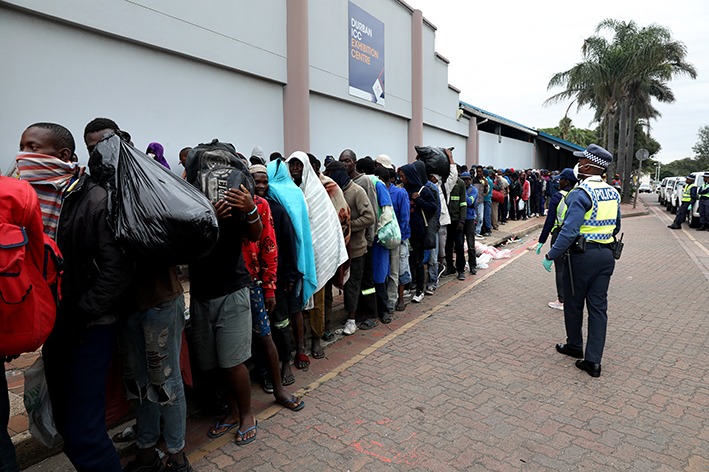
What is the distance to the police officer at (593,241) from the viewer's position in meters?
4.32

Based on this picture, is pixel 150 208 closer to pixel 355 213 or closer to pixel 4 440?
pixel 4 440

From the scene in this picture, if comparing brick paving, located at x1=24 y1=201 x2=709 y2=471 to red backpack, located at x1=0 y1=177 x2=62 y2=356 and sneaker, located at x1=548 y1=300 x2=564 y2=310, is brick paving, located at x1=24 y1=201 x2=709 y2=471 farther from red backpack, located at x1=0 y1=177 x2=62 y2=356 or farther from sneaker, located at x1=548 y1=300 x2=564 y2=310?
red backpack, located at x1=0 y1=177 x2=62 y2=356

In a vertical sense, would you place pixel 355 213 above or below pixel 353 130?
below

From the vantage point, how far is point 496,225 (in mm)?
14391

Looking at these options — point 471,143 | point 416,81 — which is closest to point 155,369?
point 416,81

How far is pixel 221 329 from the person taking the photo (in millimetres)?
3014

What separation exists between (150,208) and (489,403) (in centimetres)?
298

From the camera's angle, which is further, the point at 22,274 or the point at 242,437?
the point at 242,437

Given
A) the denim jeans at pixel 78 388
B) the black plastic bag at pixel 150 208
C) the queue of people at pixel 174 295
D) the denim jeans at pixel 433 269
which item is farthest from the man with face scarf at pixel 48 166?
the denim jeans at pixel 433 269

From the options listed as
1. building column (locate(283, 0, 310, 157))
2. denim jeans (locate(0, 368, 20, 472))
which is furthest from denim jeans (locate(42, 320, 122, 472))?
building column (locate(283, 0, 310, 157))

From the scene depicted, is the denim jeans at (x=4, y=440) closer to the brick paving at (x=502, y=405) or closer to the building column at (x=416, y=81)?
the brick paving at (x=502, y=405)

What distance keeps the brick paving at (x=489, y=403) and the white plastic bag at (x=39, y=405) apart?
75 cm

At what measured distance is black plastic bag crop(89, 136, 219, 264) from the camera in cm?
222

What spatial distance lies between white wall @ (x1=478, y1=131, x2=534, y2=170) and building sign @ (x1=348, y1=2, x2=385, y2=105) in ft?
30.8
